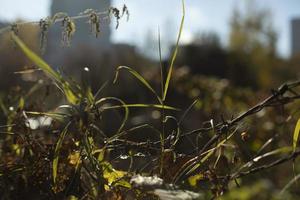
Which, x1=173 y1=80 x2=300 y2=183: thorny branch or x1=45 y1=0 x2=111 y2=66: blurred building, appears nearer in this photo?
x1=173 y1=80 x2=300 y2=183: thorny branch

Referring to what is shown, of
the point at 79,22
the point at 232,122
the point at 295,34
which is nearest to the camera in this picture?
the point at 232,122

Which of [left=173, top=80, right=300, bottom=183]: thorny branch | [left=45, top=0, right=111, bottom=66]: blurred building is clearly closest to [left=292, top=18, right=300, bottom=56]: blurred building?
[left=45, top=0, right=111, bottom=66]: blurred building

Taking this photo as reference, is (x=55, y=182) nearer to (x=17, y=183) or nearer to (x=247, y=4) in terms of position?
(x=17, y=183)

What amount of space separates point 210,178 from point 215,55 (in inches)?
1519

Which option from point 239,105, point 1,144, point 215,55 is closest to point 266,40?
point 215,55

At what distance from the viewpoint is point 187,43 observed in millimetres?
40281

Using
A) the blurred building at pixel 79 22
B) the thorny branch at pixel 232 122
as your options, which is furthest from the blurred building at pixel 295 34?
the thorny branch at pixel 232 122

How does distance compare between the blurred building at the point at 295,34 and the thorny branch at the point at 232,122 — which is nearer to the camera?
the thorny branch at the point at 232,122

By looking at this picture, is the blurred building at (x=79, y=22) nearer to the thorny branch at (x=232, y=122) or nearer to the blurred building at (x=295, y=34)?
the thorny branch at (x=232, y=122)

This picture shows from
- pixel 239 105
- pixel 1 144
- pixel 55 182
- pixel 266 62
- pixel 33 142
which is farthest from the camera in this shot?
pixel 266 62

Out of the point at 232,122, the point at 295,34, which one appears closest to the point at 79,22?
the point at 232,122

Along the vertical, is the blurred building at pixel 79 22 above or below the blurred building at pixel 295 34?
above

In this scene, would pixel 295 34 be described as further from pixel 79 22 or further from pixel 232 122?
pixel 232 122

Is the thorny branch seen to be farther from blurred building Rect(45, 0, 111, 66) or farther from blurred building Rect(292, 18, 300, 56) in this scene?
blurred building Rect(292, 18, 300, 56)
